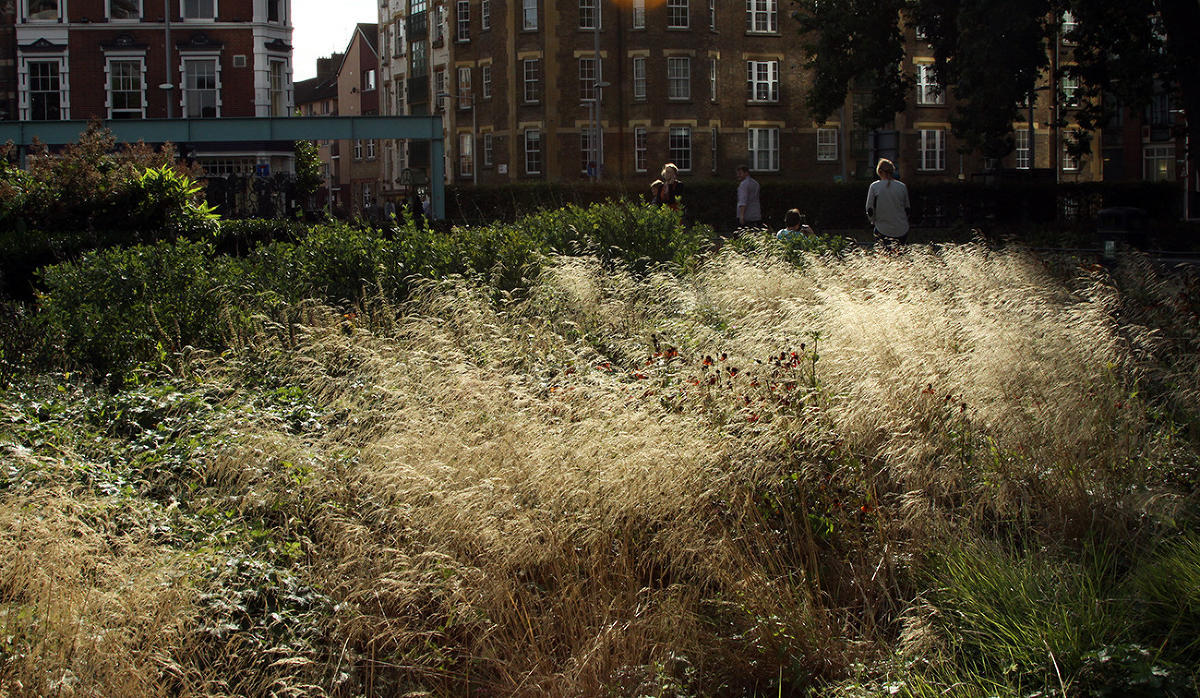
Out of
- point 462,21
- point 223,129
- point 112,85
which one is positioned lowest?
point 223,129

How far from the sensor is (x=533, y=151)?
53.0 meters

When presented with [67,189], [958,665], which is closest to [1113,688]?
[958,665]

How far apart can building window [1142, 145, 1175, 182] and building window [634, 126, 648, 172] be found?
91.4ft

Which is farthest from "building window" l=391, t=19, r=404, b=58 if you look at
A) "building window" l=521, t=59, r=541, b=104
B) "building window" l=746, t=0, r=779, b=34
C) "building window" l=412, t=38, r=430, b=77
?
"building window" l=746, t=0, r=779, b=34

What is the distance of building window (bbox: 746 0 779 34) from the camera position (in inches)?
2087

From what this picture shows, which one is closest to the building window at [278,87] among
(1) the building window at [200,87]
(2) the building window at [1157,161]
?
(1) the building window at [200,87]

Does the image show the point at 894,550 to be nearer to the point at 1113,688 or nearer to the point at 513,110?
the point at 1113,688

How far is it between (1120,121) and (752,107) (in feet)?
80.9

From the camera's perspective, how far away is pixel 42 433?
626 centimetres

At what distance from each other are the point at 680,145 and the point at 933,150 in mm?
12469

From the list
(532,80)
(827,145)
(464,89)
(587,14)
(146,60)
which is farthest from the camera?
(464,89)

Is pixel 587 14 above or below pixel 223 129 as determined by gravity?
above

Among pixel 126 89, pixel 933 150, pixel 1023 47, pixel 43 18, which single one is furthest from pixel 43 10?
pixel 933 150

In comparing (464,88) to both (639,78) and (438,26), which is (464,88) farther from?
(639,78)
